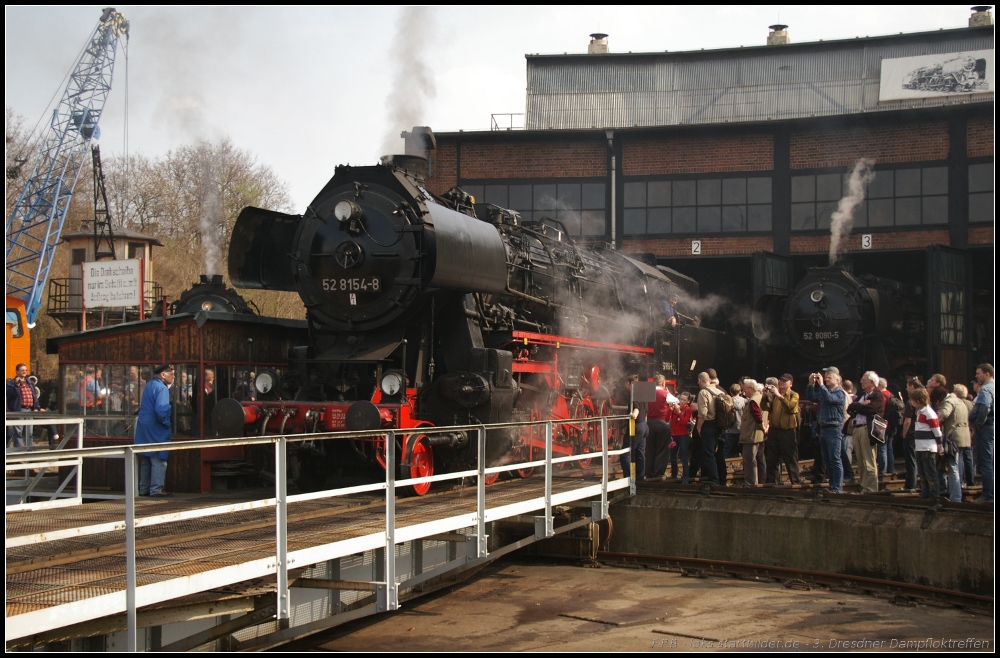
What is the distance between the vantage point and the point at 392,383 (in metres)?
10.4

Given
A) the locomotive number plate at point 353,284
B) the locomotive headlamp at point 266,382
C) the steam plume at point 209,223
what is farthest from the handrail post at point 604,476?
the steam plume at point 209,223

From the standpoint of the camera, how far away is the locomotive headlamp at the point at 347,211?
10922 mm

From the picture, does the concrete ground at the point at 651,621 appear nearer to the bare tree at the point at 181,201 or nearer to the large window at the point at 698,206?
the large window at the point at 698,206

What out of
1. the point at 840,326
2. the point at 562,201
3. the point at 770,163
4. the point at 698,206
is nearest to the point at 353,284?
the point at 840,326

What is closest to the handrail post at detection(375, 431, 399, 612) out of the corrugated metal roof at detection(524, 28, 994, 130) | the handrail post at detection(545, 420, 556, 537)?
the handrail post at detection(545, 420, 556, 537)

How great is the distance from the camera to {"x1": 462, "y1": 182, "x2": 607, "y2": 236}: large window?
26.4 m

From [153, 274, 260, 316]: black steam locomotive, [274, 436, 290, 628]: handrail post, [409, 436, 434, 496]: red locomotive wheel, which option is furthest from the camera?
[153, 274, 260, 316]: black steam locomotive

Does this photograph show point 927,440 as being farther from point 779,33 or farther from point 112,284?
point 779,33

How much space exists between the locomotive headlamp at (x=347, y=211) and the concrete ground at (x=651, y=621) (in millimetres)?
4309

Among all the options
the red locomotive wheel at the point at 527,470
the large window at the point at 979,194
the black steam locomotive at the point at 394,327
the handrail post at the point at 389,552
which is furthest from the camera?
the large window at the point at 979,194

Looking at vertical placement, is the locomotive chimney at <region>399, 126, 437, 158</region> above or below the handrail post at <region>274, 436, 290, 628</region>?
above

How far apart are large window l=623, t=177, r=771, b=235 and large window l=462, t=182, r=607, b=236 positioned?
2.61 ft

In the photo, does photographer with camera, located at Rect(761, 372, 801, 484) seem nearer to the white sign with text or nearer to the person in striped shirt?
the person in striped shirt

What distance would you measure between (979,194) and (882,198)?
88.2 inches
